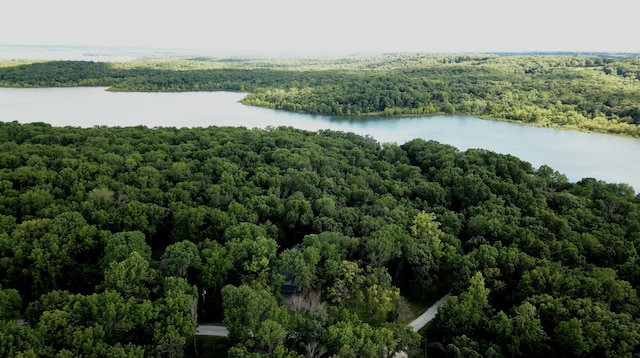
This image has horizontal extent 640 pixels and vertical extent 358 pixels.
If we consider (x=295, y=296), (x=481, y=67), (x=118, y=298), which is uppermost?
(x=481, y=67)

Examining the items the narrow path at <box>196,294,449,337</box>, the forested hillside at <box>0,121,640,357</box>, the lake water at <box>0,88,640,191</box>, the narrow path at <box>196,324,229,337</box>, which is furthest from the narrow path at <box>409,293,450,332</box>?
the lake water at <box>0,88,640,191</box>

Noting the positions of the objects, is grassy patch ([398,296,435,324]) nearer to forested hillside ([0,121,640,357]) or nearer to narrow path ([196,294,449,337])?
narrow path ([196,294,449,337])

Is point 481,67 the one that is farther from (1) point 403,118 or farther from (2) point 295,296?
(2) point 295,296

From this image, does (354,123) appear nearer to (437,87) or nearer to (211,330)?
(437,87)

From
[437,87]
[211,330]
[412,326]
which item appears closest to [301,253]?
[211,330]

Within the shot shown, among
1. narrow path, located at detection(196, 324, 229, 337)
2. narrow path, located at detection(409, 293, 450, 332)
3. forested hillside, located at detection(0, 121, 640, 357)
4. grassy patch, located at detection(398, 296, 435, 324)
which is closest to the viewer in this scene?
forested hillside, located at detection(0, 121, 640, 357)

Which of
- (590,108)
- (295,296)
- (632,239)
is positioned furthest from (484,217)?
(590,108)
